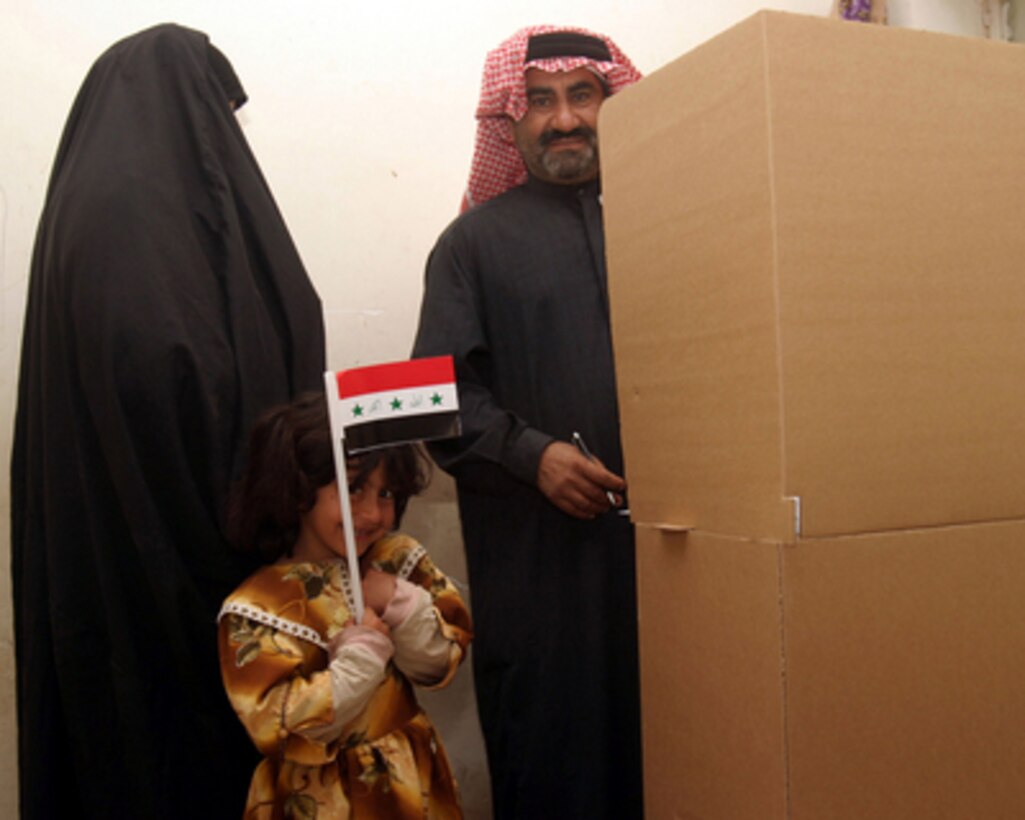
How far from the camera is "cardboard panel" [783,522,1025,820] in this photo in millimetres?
882

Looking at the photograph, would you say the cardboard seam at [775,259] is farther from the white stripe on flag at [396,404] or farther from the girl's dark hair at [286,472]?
the girl's dark hair at [286,472]

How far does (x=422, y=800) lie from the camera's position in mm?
1231

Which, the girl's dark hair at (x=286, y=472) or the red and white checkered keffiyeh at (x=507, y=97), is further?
the red and white checkered keffiyeh at (x=507, y=97)

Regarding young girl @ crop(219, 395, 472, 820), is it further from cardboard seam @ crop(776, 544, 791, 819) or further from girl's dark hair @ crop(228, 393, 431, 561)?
cardboard seam @ crop(776, 544, 791, 819)

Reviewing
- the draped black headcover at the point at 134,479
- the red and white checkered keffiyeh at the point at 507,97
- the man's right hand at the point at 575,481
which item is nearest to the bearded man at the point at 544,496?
the man's right hand at the point at 575,481

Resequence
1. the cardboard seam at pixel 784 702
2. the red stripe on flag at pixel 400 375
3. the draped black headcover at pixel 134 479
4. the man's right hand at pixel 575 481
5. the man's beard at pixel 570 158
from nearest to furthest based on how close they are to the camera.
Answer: the cardboard seam at pixel 784 702 < the red stripe on flag at pixel 400 375 < the draped black headcover at pixel 134 479 < the man's right hand at pixel 575 481 < the man's beard at pixel 570 158

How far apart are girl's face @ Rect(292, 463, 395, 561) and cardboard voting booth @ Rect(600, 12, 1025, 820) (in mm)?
396

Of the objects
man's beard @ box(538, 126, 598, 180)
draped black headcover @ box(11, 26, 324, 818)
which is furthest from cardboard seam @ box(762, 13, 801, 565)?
man's beard @ box(538, 126, 598, 180)

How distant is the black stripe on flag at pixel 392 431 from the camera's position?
3.59 ft

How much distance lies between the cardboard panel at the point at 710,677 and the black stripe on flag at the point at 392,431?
26 cm

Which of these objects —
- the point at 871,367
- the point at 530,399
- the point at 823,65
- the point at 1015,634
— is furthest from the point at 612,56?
the point at 1015,634

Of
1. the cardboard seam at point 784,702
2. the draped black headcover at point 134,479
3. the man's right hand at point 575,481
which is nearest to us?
the cardboard seam at point 784,702

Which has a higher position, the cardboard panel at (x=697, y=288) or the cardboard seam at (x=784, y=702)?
the cardboard panel at (x=697, y=288)

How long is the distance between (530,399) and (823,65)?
813mm
